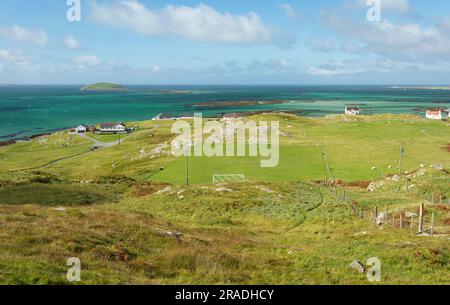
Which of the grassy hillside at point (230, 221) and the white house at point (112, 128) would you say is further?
the white house at point (112, 128)

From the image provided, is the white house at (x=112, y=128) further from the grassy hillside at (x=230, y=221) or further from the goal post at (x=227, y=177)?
the goal post at (x=227, y=177)

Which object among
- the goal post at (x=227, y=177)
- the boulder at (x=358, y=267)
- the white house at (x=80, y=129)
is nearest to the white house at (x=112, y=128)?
the white house at (x=80, y=129)

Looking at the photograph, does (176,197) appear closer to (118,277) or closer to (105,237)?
(105,237)

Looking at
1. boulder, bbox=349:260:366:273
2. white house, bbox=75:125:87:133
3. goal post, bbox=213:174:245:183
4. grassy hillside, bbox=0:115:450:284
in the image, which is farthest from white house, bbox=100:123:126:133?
boulder, bbox=349:260:366:273

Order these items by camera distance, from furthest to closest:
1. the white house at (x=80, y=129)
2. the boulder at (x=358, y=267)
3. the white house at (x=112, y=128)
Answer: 1. the white house at (x=80, y=129)
2. the white house at (x=112, y=128)
3. the boulder at (x=358, y=267)

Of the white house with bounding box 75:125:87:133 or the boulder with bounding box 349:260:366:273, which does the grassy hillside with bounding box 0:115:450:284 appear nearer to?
the boulder with bounding box 349:260:366:273

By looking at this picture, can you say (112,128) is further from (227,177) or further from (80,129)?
(227,177)

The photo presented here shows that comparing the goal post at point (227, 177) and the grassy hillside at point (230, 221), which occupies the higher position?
the grassy hillside at point (230, 221)

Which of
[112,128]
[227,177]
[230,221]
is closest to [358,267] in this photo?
[230,221]

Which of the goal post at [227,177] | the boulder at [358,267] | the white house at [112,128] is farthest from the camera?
the white house at [112,128]
